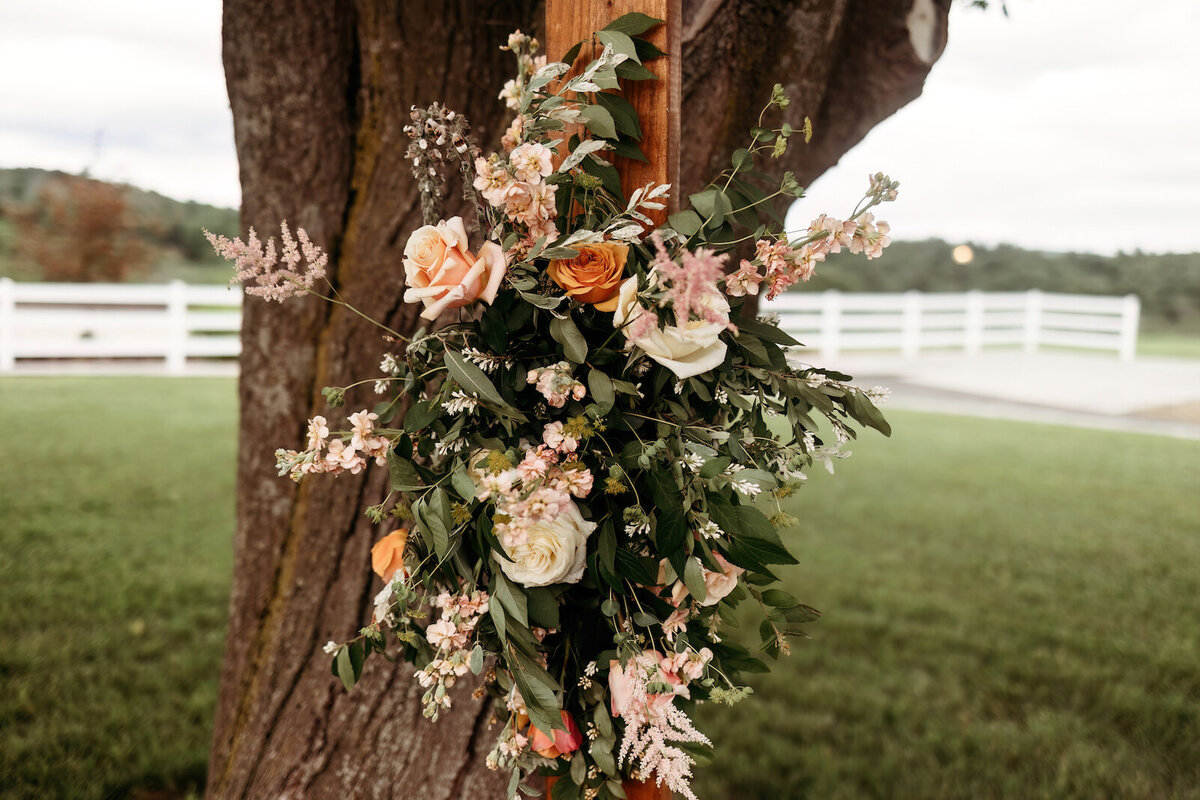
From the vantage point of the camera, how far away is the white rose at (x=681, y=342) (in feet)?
3.39

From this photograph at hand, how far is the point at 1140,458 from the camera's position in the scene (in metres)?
7.25

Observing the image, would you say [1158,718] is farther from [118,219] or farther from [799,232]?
[118,219]

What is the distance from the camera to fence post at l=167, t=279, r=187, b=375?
1182 cm

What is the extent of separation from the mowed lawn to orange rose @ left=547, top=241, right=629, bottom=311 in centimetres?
194

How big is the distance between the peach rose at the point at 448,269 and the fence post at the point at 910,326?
52.7 ft

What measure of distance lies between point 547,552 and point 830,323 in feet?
48.4

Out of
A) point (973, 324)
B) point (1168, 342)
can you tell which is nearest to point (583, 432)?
point (973, 324)

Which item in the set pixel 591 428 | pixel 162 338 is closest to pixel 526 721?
pixel 591 428

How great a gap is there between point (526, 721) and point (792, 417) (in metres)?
0.65

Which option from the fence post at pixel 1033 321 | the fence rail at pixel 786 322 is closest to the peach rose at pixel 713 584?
the fence rail at pixel 786 322

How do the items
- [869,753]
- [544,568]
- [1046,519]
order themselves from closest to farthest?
[544,568], [869,753], [1046,519]

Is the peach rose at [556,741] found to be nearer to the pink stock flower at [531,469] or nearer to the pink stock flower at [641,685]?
the pink stock flower at [641,685]

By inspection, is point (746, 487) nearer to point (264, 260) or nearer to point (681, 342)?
point (681, 342)

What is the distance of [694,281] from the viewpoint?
0.87 meters
